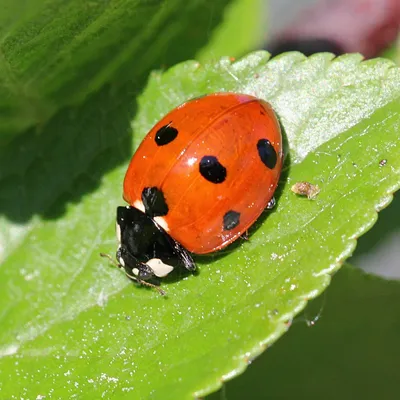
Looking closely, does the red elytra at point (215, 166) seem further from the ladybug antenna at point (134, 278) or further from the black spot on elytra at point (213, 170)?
the ladybug antenna at point (134, 278)

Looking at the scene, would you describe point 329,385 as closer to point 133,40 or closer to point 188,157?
point 188,157

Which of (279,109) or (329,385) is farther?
(329,385)

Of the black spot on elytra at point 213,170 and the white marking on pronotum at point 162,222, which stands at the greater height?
the black spot on elytra at point 213,170

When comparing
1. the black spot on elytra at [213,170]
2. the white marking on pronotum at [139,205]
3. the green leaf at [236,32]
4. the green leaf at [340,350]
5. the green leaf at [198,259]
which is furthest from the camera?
the green leaf at [236,32]

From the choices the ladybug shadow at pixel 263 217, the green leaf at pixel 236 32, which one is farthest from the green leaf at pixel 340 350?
the green leaf at pixel 236 32

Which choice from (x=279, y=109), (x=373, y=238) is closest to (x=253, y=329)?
(x=279, y=109)

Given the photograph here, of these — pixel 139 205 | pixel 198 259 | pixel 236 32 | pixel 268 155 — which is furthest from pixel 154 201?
pixel 236 32

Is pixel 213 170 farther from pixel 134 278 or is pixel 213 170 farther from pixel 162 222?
pixel 134 278
